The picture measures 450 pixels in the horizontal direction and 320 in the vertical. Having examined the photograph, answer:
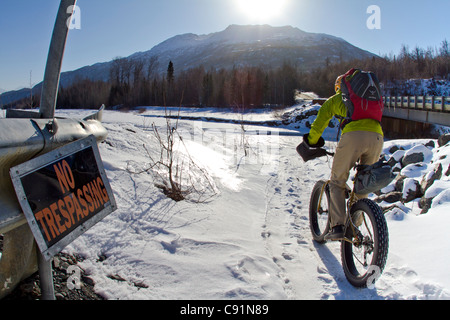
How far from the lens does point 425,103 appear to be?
2336cm

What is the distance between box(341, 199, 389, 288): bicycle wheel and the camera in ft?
7.76

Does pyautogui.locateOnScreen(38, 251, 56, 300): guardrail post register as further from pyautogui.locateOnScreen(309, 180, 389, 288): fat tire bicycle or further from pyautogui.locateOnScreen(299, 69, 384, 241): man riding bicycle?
pyautogui.locateOnScreen(299, 69, 384, 241): man riding bicycle

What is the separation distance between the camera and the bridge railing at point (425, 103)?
20891mm

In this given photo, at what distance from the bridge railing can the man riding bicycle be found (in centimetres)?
2278

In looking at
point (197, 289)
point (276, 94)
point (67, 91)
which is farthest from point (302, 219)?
point (67, 91)

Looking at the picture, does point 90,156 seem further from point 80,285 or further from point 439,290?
point 439,290

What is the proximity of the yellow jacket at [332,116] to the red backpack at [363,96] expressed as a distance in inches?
2.3

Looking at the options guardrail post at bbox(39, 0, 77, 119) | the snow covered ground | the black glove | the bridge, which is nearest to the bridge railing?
the bridge

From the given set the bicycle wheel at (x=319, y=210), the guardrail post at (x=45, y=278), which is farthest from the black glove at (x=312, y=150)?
the guardrail post at (x=45, y=278)

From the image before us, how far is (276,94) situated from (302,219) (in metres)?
63.7

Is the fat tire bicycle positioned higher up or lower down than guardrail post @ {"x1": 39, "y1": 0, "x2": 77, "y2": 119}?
lower down

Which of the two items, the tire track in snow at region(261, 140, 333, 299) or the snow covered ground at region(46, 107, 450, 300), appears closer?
the snow covered ground at region(46, 107, 450, 300)

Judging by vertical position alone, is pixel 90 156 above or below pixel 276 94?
below

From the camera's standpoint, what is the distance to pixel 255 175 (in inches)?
293
